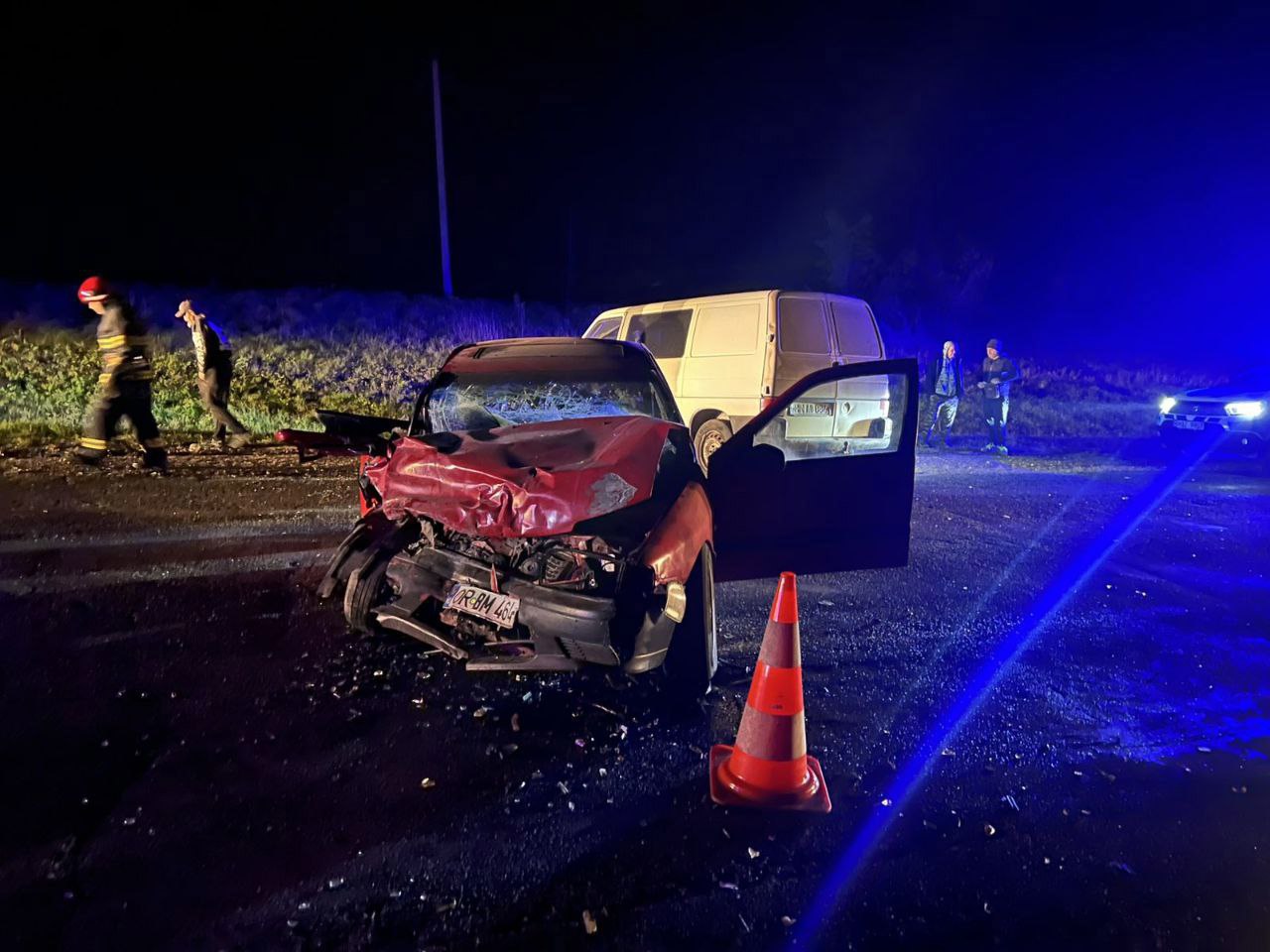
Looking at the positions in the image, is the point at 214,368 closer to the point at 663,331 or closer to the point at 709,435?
the point at 663,331

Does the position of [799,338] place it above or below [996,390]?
above

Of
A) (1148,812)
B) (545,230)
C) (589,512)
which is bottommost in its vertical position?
(1148,812)

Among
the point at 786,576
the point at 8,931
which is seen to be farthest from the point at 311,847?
the point at 786,576

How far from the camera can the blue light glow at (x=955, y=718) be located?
7.32ft

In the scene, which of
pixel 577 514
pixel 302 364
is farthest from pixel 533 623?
pixel 302 364

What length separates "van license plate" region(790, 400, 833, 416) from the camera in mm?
8195

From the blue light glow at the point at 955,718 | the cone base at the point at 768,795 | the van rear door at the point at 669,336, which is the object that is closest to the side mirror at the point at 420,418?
the cone base at the point at 768,795

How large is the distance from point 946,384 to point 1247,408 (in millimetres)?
4374

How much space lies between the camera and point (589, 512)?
3021 mm

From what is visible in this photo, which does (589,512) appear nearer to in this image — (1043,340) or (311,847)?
(311,847)

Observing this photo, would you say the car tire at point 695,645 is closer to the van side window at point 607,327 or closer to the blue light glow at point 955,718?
the blue light glow at point 955,718

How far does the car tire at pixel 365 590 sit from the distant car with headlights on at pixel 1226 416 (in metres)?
12.9

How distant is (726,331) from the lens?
8.73m

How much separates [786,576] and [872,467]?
163cm
